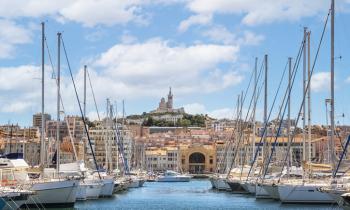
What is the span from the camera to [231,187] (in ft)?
219

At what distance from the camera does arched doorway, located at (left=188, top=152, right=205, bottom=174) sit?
606ft

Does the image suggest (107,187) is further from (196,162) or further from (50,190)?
(196,162)

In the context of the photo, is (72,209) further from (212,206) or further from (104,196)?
(104,196)

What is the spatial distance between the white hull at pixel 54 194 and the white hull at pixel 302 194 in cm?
1214

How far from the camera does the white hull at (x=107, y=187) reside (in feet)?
185

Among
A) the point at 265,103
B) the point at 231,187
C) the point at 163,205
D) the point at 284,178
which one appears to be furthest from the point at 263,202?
the point at 231,187

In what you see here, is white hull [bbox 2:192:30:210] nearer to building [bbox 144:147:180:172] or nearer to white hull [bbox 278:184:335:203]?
white hull [bbox 278:184:335:203]

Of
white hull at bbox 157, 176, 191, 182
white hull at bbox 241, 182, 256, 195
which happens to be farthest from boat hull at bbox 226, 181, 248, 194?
white hull at bbox 157, 176, 191, 182

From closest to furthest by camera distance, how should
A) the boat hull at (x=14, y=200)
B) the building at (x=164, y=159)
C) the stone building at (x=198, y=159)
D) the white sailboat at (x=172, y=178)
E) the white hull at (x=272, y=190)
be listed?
the boat hull at (x=14, y=200) → the white hull at (x=272, y=190) → the white sailboat at (x=172, y=178) → the stone building at (x=198, y=159) → the building at (x=164, y=159)

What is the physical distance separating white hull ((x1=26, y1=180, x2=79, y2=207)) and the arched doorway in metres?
142

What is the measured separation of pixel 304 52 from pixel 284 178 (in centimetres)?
825

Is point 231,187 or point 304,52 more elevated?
point 304,52

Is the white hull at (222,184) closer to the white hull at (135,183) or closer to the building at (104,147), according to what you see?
the building at (104,147)

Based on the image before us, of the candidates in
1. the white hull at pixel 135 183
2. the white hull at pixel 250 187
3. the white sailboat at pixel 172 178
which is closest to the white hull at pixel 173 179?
the white sailboat at pixel 172 178
